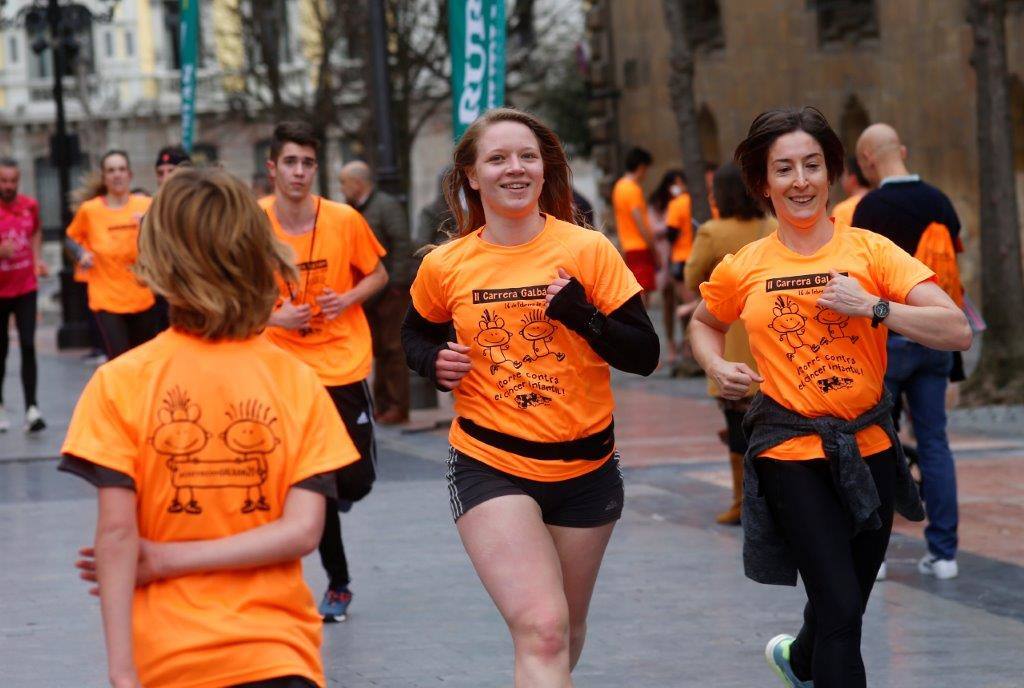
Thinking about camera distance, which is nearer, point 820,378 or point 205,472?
point 205,472

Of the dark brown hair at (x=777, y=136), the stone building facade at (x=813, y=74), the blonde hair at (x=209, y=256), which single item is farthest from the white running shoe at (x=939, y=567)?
the stone building facade at (x=813, y=74)

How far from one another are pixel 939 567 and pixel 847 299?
330 centimetres

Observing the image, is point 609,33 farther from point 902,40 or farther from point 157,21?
point 157,21

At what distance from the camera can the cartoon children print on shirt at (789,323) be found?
5160 mm

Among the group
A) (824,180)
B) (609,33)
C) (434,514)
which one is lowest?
(434,514)

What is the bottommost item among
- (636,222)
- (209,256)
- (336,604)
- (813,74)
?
(336,604)

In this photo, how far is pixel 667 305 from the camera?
1819cm

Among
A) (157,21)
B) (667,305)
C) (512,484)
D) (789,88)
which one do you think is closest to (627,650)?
(512,484)

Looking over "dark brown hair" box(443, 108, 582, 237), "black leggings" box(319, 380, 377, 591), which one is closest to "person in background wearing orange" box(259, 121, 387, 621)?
"black leggings" box(319, 380, 377, 591)

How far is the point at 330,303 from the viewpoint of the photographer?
7.17 m

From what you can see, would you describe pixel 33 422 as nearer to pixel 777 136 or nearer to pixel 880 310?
pixel 777 136

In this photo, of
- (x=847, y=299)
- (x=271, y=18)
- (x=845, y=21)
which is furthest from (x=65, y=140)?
(x=847, y=299)

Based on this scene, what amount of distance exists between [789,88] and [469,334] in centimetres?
2047

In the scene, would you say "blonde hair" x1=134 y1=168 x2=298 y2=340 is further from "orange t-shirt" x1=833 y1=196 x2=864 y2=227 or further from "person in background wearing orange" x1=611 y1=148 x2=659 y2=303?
"person in background wearing orange" x1=611 y1=148 x2=659 y2=303
